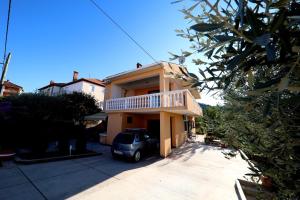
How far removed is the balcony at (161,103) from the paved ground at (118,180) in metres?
3.82

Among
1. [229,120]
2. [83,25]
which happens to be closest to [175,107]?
[83,25]

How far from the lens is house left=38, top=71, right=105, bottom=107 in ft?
88.7

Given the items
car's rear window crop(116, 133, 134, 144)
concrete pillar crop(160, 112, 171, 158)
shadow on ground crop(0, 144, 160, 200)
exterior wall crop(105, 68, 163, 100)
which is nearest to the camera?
shadow on ground crop(0, 144, 160, 200)

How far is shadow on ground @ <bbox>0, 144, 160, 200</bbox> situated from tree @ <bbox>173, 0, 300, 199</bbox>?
6130 millimetres

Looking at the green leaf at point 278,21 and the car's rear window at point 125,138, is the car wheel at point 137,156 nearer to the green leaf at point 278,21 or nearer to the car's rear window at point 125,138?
the car's rear window at point 125,138

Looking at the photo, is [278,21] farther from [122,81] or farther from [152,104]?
[122,81]

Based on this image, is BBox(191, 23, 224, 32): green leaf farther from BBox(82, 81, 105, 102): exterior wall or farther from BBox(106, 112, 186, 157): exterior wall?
BBox(82, 81, 105, 102): exterior wall

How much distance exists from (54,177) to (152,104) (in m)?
7.63

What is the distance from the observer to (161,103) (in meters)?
11.8

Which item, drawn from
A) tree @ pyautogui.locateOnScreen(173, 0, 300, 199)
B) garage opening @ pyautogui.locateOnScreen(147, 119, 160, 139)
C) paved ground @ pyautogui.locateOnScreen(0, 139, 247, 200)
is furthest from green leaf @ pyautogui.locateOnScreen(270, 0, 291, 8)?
garage opening @ pyautogui.locateOnScreen(147, 119, 160, 139)

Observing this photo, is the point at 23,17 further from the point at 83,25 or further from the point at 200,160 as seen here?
the point at 200,160

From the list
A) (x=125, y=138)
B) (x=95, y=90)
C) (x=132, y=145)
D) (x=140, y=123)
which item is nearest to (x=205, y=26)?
(x=132, y=145)

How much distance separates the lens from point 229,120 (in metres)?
2.55

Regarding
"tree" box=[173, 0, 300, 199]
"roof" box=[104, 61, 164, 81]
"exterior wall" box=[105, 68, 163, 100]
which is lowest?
"tree" box=[173, 0, 300, 199]
